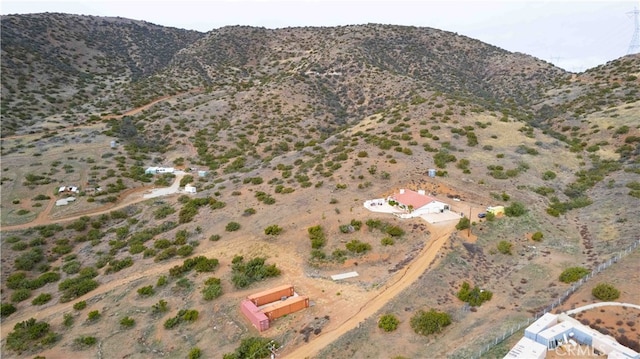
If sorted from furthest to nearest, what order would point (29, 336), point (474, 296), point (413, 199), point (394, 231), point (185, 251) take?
point (413, 199) → point (185, 251) → point (394, 231) → point (29, 336) → point (474, 296)

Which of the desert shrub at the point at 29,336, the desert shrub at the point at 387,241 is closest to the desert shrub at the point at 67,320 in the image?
the desert shrub at the point at 29,336

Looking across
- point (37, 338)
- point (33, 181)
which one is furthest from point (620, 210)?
point (33, 181)

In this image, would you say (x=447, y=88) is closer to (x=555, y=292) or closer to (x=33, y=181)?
(x=555, y=292)

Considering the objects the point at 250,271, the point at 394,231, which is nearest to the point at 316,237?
the point at 250,271

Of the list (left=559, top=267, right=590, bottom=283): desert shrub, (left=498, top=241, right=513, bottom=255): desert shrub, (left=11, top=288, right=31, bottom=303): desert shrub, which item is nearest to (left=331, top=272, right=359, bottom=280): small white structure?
(left=498, top=241, right=513, bottom=255): desert shrub

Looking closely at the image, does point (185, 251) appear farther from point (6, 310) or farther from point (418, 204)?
point (418, 204)

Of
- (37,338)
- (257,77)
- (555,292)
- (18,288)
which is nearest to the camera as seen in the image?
(555,292)

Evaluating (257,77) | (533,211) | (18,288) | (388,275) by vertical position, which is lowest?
(18,288)
